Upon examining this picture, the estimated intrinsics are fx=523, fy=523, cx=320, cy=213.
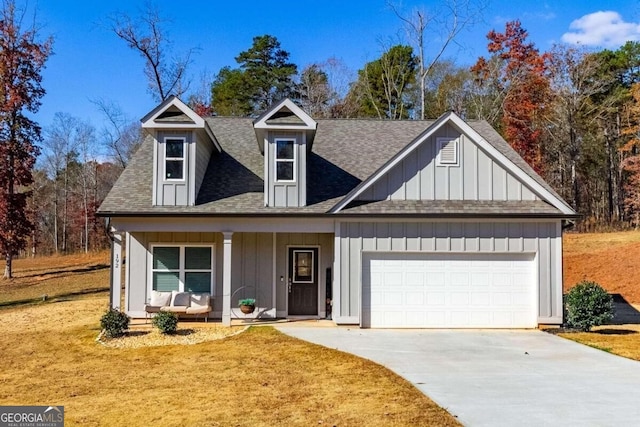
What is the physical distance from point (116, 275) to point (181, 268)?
1.76 m

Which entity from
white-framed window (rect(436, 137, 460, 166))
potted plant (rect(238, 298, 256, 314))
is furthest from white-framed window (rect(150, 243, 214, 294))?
white-framed window (rect(436, 137, 460, 166))

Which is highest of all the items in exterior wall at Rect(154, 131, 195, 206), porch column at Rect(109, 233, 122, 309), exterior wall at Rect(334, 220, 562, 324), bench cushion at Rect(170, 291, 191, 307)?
exterior wall at Rect(154, 131, 195, 206)

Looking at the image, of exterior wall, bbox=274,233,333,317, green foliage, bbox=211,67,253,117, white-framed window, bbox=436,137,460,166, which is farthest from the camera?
green foliage, bbox=211,67,253,117

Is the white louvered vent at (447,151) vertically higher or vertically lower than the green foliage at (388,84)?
lower

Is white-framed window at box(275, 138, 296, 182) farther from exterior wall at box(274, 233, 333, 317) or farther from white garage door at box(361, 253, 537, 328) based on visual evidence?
white garage door at box(361, 253, 537, 328)

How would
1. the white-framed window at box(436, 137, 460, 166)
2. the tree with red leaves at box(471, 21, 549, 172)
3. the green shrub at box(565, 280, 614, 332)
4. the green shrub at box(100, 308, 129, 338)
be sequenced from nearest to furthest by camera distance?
the green shrub at box(100, 308, 129, 338) → the green shrub at box(565, 280, 614, 332) → the white-framed window at box(436, 137, 460, 166) → the tree with red leaves at box(471, 21, 549, 172)

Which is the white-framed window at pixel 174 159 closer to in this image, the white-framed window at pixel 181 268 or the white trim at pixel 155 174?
the white trim at pixel 155 174

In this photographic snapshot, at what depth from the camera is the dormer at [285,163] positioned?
14234 mm

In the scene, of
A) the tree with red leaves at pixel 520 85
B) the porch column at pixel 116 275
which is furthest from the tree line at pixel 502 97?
the porch column at pixel 116 275

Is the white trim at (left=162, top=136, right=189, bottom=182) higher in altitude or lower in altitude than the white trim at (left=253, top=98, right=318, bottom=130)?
lower

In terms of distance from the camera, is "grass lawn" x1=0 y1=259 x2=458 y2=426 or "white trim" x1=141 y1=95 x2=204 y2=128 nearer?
"grass lawn" x1=0 y1=259 x2=458 y2=426

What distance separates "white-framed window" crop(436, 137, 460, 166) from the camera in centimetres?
1388

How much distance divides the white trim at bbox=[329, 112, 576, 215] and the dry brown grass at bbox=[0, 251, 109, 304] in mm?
15604

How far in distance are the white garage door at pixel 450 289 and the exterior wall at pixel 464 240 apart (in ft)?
0.78
